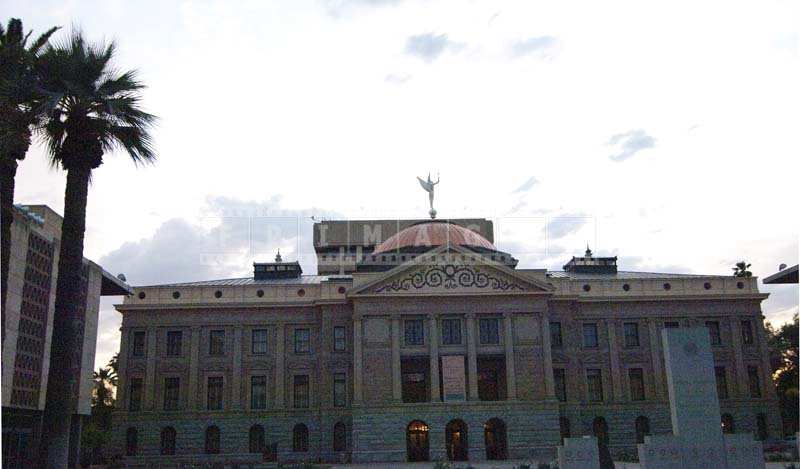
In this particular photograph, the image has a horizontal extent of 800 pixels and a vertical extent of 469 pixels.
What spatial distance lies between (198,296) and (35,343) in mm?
27285

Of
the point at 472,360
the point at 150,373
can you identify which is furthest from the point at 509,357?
the point at 150,373

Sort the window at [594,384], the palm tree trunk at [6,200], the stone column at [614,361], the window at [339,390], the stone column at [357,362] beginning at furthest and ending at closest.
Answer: the window at [594,384]
the stone column at [614,361]
the window at [339,390]
the stone column at [357,362]
the palm tree trunk at [6,200]

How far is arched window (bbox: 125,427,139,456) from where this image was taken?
55.5 m

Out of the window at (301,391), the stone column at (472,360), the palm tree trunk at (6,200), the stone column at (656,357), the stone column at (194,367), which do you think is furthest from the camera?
the stone column at (656,357)

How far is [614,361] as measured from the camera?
2311 inches

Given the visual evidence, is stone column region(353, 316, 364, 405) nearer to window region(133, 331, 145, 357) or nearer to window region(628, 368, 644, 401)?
window region(133, 331, 145, 357)

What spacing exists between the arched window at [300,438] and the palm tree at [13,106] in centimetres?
3575

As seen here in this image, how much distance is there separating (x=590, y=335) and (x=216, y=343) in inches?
1141

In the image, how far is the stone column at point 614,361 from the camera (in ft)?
190

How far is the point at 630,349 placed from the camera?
59.2 metres

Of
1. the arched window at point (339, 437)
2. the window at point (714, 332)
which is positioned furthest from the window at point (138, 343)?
the window at point (714, 332)

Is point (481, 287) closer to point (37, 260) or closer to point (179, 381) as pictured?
point (179, 381)

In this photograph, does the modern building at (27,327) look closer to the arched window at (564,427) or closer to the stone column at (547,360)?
the stone column at (547,360)

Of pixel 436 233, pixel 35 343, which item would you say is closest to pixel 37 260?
pixel 35 343
